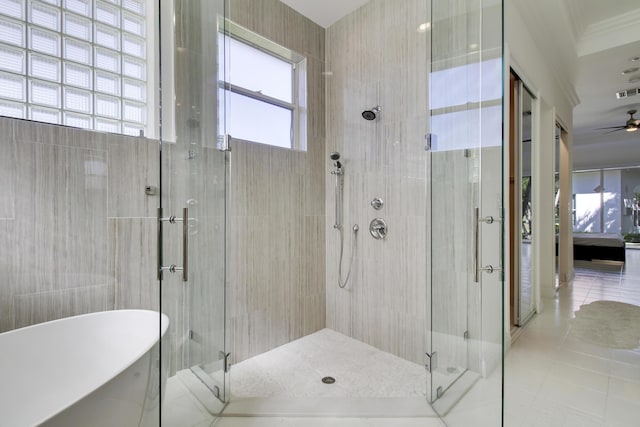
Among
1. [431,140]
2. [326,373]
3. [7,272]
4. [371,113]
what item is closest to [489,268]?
[431,140]

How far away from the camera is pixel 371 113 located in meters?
2.40

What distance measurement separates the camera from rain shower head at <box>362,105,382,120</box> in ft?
7.89

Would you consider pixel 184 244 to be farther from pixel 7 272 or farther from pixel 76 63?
pixel 76 63

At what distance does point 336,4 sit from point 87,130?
2106mm

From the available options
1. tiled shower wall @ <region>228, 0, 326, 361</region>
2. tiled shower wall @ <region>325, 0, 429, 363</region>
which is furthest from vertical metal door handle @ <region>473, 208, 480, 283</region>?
tiled shower wall @ <region>228, 0, 326, 361</region>

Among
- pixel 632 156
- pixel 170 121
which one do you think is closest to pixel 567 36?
pixel 170 121

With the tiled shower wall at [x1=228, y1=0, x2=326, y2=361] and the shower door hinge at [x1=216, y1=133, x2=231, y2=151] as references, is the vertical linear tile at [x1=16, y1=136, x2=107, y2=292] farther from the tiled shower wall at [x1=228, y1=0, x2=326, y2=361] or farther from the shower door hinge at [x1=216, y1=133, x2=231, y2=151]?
the tiled shower wall at [x1=228, y1=0, x2=326, y2=361]

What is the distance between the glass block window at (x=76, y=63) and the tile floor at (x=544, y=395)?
5.23 ft

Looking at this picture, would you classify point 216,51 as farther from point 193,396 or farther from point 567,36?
point 567,36

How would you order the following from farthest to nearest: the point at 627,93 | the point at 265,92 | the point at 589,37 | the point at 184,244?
the point at 627,93
the point at 589,37
the point at 265,92
the point at 184,244

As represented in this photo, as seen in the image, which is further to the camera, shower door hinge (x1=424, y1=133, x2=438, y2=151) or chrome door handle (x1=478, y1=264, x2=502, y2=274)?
shower door hinge (x1=424, y1=133, x2=438, y2=151)

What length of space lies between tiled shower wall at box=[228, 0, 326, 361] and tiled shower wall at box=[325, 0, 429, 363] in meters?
0.14

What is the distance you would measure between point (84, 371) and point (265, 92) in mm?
2174

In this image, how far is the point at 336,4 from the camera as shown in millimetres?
2523
